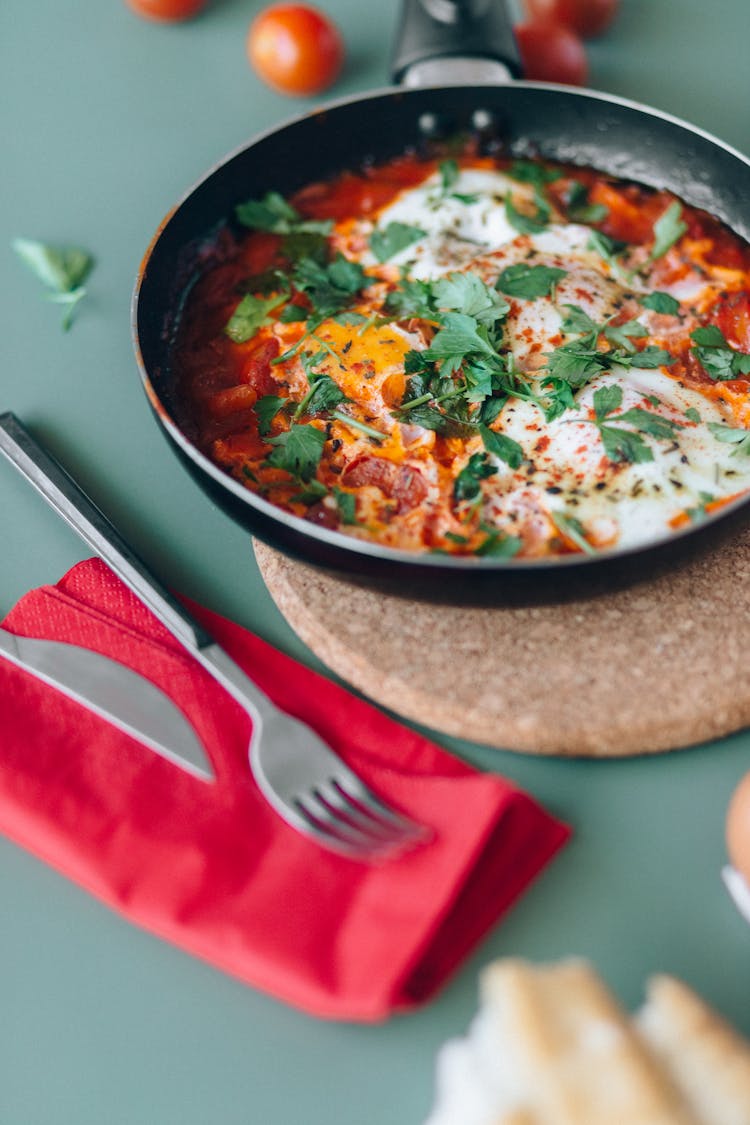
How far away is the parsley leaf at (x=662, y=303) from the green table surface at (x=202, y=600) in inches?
29.9

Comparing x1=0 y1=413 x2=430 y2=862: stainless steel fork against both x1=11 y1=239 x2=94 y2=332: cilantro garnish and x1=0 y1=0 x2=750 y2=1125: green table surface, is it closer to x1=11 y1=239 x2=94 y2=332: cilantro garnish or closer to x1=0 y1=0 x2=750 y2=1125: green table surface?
x1=0 y1=0 x2=750 y2=1125: green table surface

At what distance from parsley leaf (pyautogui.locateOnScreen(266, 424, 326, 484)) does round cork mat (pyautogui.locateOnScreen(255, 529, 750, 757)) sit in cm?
17

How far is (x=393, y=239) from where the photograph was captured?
7.04 ft

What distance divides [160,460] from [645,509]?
93cm

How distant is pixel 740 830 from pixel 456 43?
1769 millimetres

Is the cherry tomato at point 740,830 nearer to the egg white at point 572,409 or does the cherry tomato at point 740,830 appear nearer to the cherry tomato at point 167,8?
the egg white at point 572,409

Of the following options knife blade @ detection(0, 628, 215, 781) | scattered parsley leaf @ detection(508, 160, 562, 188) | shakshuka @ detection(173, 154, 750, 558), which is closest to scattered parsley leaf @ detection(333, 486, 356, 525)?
shakshuka @ detection(173, 154, 750, 558)

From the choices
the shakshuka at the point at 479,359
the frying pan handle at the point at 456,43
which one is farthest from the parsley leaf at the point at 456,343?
the frying pan handle at the point at 456,43

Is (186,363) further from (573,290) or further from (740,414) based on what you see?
(740,414)

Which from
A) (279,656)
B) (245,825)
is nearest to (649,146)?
(279,656)

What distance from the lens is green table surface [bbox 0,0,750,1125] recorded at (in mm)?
1374

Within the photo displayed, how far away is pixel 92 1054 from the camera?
4.56 feet

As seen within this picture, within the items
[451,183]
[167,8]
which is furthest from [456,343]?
[167,8]

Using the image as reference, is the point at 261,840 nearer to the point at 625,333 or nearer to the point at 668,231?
the point at 625,333
